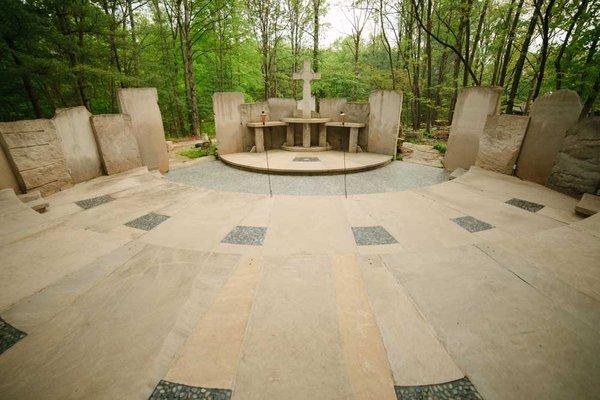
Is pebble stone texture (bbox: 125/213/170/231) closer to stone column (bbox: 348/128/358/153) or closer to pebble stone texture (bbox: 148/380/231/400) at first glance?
pebble stone texture (bbox: 148/380/231/400)

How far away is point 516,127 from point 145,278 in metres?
7.64

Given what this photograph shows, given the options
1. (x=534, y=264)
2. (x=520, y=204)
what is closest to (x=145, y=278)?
(x=534, y=264)

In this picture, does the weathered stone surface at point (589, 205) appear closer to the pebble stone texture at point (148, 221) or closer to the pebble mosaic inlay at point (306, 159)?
the pebble mosaic inlay at point (306, 159)

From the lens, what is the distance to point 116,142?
20.1 ft

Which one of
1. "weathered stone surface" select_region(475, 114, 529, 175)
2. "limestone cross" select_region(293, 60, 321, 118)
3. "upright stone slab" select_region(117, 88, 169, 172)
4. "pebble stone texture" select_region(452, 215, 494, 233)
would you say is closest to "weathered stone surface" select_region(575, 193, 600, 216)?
"pebble stone texture" select_region(452, 215, 494, 233)

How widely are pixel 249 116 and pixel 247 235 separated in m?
6.82

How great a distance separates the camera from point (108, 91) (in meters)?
Result: 15.6

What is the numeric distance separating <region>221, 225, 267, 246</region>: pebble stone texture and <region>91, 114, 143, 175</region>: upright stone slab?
469 cm

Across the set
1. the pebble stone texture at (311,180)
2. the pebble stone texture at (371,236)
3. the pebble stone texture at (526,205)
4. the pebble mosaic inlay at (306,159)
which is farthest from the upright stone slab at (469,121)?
the pebble stone texture at (371,236)

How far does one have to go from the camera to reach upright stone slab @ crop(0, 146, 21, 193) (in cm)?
428

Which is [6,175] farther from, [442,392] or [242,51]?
[242,51]

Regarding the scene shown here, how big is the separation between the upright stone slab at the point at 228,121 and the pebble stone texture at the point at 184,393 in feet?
27.1

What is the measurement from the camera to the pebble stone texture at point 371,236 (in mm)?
3273

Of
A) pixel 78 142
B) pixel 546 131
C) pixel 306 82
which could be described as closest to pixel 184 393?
pixel 78 142
